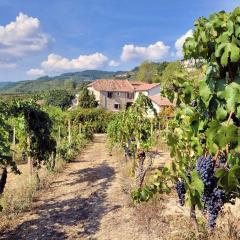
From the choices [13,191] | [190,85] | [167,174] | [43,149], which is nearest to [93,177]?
[43,149]

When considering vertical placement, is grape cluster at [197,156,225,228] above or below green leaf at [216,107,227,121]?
below

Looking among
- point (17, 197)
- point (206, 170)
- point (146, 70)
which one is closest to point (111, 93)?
point (146, 70)

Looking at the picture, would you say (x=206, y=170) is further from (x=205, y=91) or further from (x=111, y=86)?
(x=111, y=86)

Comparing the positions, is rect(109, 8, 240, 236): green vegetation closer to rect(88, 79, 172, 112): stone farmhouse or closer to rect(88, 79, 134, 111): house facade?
rect(88, 79, 172, 112): stone farmhouse

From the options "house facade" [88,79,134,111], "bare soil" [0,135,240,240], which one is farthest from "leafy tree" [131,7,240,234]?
"house facade" [88,79,134,111]

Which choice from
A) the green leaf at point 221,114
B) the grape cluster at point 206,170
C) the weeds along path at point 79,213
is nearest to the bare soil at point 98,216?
the weeds along path at point 79,213

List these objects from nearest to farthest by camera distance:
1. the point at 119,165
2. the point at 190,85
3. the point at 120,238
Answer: the point at 190,85 → the point at 120,238 → the point at 119,165

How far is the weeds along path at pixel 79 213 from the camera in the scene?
7.23m

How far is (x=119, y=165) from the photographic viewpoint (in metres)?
16.1

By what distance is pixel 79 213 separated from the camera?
859 cm

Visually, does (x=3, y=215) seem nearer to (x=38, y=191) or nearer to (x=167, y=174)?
(x=38, y=191)

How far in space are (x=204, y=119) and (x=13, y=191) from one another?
348 inches

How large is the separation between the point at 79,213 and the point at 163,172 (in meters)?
5.25

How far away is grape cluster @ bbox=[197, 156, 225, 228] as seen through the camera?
2688mm
